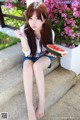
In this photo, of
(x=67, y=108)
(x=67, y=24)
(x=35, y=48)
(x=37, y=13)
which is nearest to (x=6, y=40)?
(x=35, y=48)

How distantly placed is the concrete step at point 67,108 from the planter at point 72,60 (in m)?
0.34

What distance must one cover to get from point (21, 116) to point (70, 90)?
0.75 m

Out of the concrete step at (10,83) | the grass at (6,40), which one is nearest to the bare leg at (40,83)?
the concrete step at (10,83)

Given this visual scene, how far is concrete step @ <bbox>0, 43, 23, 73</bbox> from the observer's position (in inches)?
82.3

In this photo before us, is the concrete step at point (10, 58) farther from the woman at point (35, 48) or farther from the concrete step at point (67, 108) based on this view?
the concrete step at point (67, 108)

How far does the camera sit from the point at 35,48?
193cm

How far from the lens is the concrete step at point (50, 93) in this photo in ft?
5.78

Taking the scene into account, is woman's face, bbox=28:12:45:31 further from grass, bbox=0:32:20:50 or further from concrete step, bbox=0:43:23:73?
grass, bbox=0:32:20:50

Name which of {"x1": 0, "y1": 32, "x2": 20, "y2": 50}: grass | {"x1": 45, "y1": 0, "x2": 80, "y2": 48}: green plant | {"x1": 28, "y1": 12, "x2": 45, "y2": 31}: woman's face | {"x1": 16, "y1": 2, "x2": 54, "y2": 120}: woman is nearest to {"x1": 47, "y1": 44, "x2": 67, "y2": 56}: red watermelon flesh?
{"x1": 16, "y1": 2, "x2": 54, "y2": 120}: woman

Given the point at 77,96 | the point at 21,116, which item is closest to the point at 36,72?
the point at 21,116

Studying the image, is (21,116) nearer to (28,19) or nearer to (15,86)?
(15,86)

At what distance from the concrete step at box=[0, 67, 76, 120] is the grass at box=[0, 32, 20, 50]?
27.9 inches

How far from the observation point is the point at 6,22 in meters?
3.18

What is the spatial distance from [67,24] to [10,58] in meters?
0.78
